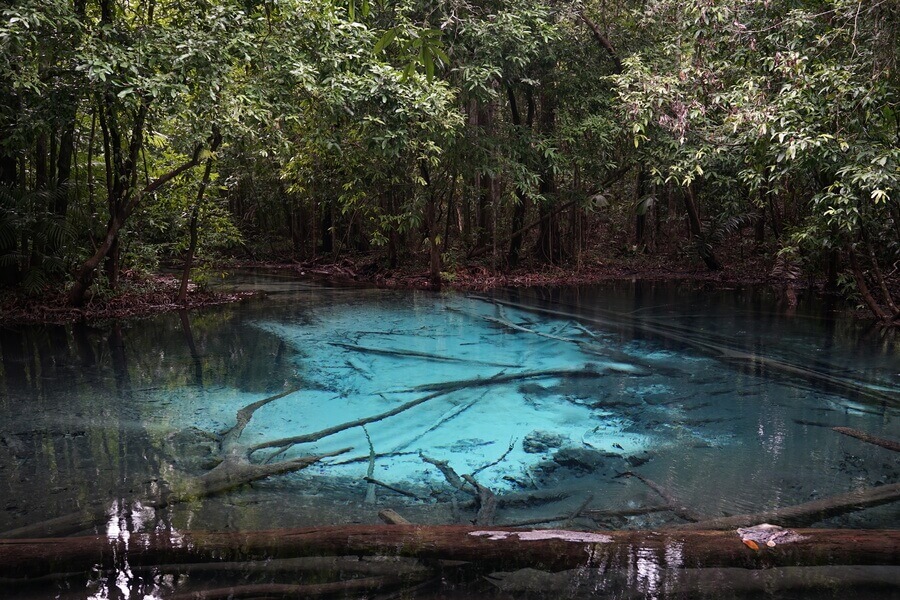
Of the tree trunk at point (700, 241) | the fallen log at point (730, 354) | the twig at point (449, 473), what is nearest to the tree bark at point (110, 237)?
the fallen log at point (730, 354)

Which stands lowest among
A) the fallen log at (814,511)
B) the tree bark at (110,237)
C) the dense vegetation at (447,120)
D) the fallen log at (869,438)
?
the fallen log at (814,511)

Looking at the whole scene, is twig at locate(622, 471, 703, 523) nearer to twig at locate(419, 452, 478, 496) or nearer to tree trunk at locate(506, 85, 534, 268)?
twig at locate(419, 452, 478, 496)

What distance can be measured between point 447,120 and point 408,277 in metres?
4.02

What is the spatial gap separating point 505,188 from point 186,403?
1081 centimetres

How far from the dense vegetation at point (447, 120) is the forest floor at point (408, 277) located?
23 centimetres

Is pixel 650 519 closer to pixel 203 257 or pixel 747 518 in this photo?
pixel 747 518

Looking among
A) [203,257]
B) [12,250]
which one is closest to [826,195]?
[203,257]

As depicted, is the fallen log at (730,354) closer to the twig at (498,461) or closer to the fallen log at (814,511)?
the fallen log at (814,511)

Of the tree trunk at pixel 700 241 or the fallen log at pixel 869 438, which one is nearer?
the fallen log at pixel 869 438

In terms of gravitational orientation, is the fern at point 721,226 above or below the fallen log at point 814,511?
above

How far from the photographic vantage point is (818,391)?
5.70m

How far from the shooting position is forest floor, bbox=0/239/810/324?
9.11m

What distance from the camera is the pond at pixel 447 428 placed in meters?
3.31

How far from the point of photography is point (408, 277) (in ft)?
44.2
